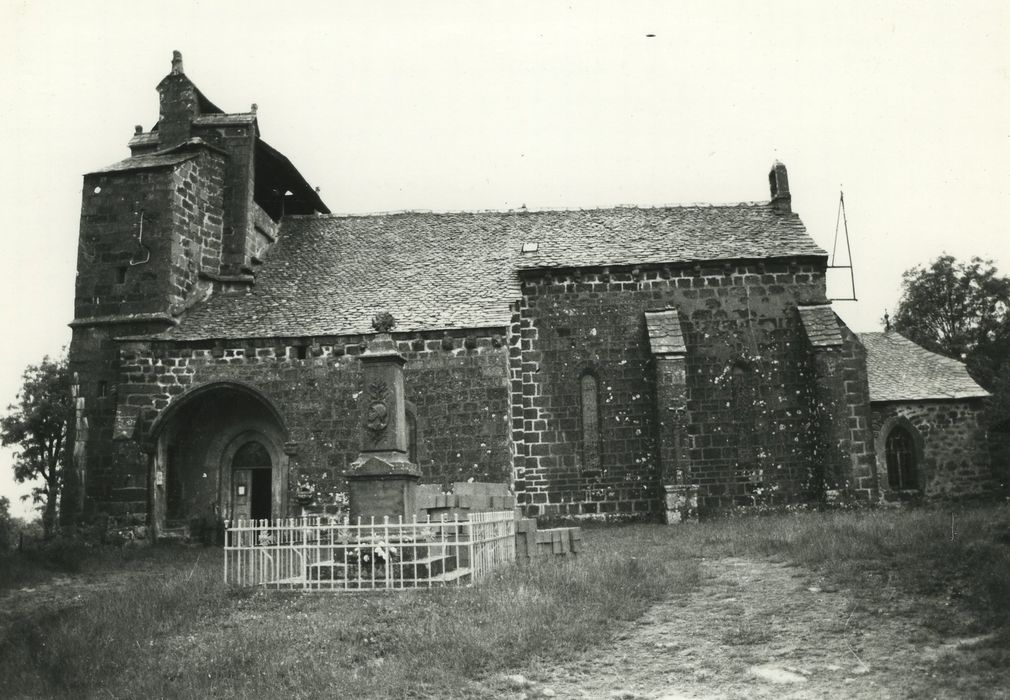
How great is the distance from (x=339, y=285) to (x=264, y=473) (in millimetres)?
5922

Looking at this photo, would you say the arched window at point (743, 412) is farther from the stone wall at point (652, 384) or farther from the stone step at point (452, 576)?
the stone step at point (452, 576)

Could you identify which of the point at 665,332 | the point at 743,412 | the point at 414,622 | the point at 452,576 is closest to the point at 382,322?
the point at 452,576

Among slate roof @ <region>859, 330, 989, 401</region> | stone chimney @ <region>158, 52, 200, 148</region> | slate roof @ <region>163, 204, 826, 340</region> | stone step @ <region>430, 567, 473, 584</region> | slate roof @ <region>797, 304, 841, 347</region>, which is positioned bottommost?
stone step @ <region>430, 567, 473, 584</region>

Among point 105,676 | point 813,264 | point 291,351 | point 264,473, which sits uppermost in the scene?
point 813,264

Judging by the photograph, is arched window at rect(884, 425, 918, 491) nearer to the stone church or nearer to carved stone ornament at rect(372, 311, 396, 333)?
the stone church

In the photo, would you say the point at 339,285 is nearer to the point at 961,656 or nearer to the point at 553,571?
the point at 553,571

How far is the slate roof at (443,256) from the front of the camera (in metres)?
23.2

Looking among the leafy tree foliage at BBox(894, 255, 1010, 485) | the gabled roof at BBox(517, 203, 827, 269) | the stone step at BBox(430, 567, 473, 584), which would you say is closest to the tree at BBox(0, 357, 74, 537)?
the gabled roof at BBox(517, 203, 827, 269)

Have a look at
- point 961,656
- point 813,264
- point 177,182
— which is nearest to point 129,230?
point 177,182

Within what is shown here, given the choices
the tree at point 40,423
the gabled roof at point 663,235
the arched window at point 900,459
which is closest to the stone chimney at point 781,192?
the gabled roof at point 663,235

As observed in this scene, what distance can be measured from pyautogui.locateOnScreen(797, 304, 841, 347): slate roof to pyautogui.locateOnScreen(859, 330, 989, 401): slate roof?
490cm

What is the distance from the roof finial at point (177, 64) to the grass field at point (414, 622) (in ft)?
59.5

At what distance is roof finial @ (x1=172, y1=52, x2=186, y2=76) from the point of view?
2619 cm

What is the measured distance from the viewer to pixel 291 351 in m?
22.7
